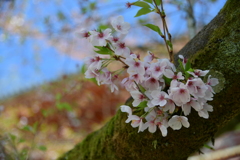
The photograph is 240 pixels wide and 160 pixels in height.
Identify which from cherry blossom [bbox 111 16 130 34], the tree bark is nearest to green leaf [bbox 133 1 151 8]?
cherry blossom [bbox 111 16 130 34]

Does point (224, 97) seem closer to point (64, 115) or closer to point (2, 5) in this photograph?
point (2, 5)

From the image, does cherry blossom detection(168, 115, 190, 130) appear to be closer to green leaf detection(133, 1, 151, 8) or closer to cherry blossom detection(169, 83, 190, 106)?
cherry blossom detection(169, 83, 190, 106)

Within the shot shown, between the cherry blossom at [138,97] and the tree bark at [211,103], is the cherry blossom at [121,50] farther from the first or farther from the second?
the tree bark at [211,103]

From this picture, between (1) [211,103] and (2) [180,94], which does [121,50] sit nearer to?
(2) [180,94]

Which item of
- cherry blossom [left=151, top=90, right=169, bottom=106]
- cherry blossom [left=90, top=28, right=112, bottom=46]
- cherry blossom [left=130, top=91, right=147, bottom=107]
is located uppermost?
cherry blossom [left=90, top=28, right=112, bottom=46]

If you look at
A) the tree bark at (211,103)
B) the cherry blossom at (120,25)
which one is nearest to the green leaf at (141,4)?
the cherry blossom at (120,25)

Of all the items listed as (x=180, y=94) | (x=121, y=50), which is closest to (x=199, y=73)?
(x=180, y=94)

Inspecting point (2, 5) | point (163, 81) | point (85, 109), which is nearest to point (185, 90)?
point (163, 81)
